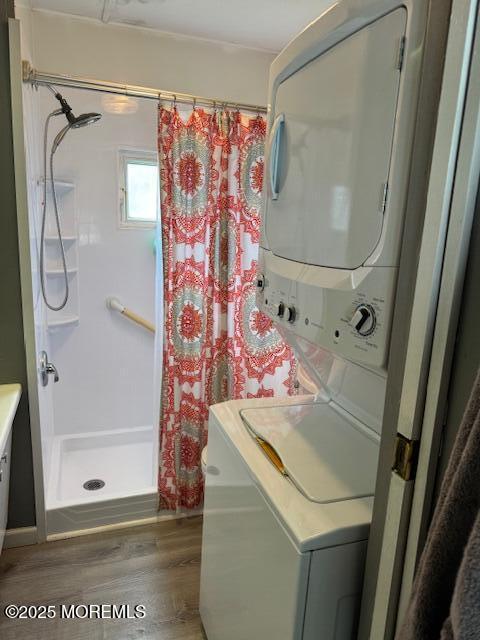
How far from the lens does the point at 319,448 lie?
1.17 meters

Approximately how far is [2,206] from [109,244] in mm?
996

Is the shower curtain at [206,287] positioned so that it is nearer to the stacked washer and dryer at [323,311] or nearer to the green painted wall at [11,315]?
the green painted wall at [11,315]

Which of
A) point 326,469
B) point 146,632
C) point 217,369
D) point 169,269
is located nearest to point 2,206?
point 169,269

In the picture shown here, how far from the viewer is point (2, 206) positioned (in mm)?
1695

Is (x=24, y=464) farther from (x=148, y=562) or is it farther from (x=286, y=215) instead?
(x=286, y=215)

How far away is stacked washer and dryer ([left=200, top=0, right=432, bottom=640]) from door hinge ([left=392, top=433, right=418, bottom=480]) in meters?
0.16

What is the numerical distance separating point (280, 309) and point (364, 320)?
361 mm

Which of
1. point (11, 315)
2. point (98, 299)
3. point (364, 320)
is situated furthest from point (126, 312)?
point (364, 320)

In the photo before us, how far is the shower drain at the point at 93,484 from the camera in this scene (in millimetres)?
2445

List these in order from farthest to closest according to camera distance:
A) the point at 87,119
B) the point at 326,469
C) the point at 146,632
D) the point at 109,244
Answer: the point at 109,244
the point at 87,119
the point at 146,632
the point at 326,469

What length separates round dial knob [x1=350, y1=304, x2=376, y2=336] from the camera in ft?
2.70

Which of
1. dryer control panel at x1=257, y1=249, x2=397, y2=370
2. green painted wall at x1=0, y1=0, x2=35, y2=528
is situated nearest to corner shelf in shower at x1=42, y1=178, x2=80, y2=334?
green painted wall at x1=0, y1=0, x2=35, y2=528

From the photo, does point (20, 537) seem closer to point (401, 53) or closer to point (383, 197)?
point (383, 197)

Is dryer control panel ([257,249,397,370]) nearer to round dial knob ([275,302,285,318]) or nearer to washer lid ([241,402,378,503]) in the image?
round dial knob ([275,302,285,318])
